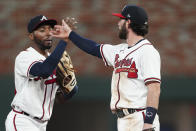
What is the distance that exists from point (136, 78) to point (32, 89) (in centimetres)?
114

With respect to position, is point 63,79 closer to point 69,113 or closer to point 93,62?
point 93,62

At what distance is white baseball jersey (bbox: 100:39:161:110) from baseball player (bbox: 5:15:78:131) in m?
0.65

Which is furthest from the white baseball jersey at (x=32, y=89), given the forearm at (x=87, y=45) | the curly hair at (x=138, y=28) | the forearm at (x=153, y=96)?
the forearm at (x=153, y=96)

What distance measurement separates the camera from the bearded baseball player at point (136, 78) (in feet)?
16.5

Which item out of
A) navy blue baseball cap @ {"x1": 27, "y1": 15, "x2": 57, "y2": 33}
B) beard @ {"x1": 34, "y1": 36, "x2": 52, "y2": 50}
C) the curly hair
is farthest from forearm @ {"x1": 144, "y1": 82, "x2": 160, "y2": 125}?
navy blue baseball cap @ {"x1": 27, "y1": 15, "x2": 57, "y2": 33}

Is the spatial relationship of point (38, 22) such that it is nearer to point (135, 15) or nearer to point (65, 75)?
point (65, 75)

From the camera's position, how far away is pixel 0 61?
10.3 m

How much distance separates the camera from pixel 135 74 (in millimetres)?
5215

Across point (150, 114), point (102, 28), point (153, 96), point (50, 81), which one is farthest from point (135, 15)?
point (102, 28)

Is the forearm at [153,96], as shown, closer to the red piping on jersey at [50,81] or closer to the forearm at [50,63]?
the forearm at [50,63]

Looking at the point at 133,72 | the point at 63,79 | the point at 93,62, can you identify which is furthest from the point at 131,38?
the point at 93,62

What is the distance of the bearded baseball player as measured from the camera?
5.03 meters

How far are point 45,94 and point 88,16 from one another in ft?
16.3

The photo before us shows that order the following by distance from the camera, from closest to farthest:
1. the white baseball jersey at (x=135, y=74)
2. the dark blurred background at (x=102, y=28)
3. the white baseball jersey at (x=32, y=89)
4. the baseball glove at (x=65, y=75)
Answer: the white baseball jersey at (x=135, y=74) < the white baseball jersey at (x=32, y=89) < the baseball glove at (x=65, y=75) < the dark blurred background at (x=102, y=28)
